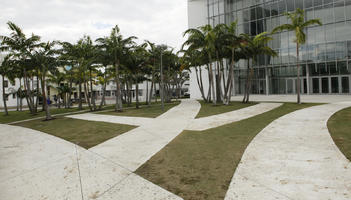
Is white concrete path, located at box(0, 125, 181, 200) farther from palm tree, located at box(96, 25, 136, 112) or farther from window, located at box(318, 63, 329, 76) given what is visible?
window, located at box(318, 63, 329, 76)

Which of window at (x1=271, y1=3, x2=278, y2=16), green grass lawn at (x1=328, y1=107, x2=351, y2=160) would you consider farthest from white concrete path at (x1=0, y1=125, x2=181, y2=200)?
window at (x1=271, y1=3, x2=278, y2=16)

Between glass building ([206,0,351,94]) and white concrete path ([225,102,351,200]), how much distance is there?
2242cm

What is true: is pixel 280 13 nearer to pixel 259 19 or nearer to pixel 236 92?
pixel 259 19

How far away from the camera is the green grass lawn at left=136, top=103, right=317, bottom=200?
4121 mm

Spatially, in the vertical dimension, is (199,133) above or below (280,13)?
below

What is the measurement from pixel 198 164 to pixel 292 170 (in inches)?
83.3

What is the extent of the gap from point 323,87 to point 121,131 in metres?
30.3

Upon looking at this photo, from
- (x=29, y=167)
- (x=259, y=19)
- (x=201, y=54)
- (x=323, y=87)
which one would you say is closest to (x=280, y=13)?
(x=259, y=19)

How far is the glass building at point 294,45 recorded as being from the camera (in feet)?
89.5

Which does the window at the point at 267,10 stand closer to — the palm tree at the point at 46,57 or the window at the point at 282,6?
the window at the point at 282,6

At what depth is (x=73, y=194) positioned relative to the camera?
413 cm

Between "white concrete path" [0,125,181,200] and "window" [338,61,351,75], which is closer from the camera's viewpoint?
"white concrete path" [0,125,181,200]

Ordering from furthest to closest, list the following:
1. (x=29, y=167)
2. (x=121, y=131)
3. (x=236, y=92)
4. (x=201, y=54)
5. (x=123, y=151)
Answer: (x=236, y=92) → (x=201, y=54) → (x=121, y=131) → (x=123, y=151) → (x=29, y=167)

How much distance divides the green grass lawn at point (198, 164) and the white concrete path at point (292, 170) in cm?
26
